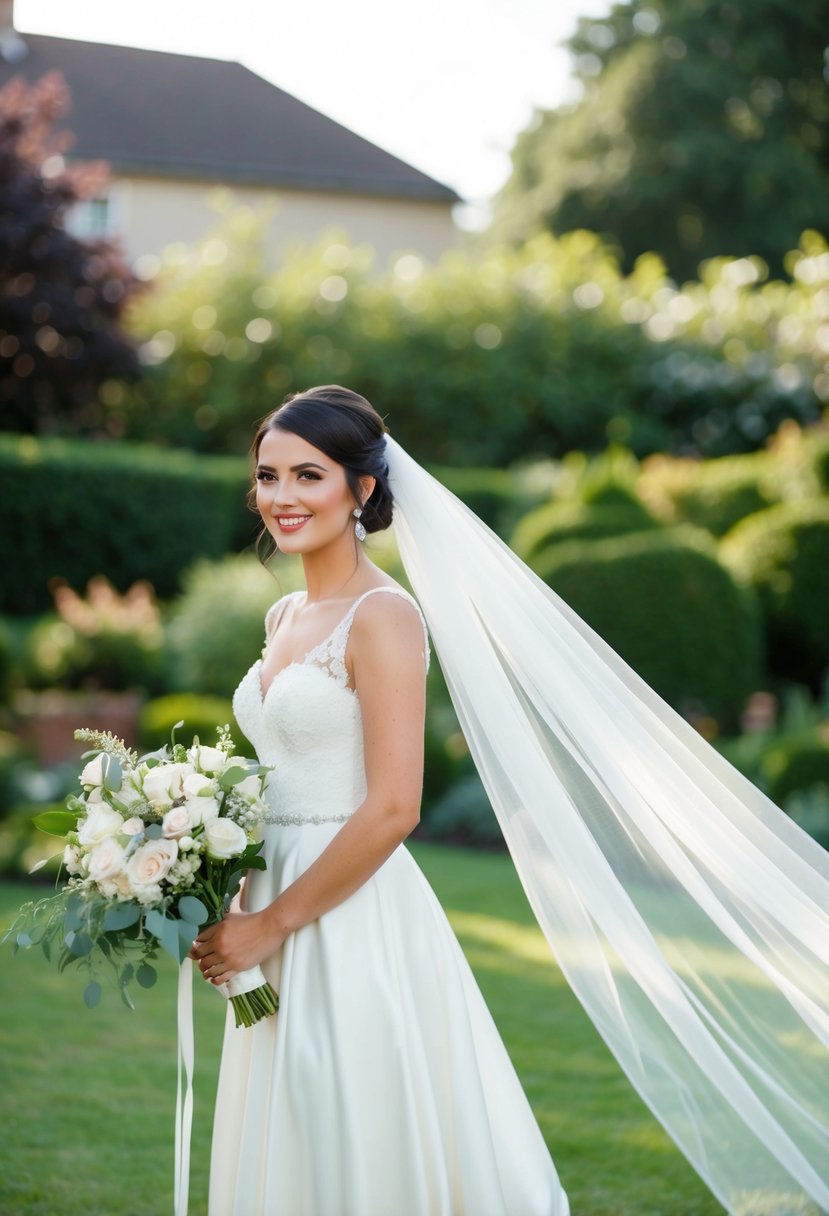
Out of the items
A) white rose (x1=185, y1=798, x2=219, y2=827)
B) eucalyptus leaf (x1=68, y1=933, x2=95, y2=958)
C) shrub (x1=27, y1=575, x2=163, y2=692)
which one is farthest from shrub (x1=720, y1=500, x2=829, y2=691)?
eucalyptus leaf (x1=68, y1=933, x2=95, y2=958)

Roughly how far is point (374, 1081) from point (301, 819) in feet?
1.84

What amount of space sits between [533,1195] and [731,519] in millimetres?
12699

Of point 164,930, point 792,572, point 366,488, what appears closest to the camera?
point 164,930

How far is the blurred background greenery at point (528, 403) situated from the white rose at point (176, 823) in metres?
4.94

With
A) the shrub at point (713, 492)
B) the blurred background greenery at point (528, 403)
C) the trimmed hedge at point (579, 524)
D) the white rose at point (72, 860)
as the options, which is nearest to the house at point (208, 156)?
the blurred background greenery at point (528, 403)

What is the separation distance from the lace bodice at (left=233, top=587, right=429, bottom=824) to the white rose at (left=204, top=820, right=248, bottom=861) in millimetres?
291

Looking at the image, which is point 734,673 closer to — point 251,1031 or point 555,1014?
point 555,1014

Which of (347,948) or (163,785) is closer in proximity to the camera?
(163,785)

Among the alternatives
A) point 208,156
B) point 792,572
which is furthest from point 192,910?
point 208,156

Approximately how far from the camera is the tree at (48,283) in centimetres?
1834

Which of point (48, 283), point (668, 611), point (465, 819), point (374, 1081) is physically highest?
point (48, 283)

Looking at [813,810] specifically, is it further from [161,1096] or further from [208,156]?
[208,156]

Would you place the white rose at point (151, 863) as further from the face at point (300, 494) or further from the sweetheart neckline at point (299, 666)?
the face at point (300, 494)

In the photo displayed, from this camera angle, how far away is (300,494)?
9.63ft
